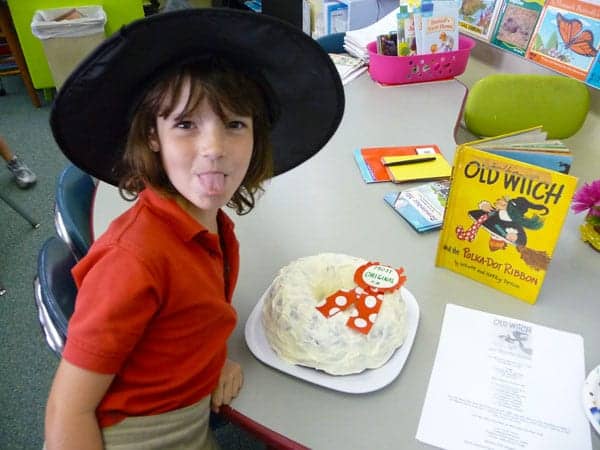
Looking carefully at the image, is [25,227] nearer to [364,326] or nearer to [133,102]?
[133,102]

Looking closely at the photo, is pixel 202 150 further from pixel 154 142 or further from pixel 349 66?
pixel 349 66

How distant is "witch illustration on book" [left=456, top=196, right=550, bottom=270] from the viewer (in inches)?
31.5

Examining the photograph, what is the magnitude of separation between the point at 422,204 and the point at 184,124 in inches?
24.8

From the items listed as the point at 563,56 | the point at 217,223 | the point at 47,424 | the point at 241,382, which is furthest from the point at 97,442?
the point at 563,56

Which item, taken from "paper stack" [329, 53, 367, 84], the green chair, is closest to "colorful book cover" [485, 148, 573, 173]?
the green chair

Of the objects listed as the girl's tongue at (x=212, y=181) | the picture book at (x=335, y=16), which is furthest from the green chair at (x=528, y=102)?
the girl's tongue at (x=212, y=181)

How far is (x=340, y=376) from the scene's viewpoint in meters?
0.71

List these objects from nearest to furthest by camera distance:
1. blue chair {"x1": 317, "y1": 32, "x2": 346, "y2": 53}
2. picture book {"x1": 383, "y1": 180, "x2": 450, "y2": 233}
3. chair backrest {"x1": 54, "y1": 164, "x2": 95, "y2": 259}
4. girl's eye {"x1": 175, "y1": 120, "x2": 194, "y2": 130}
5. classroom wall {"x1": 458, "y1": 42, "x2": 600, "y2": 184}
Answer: girl's eye {"x1": 175, "y1": 120, "x2": 194, "y2": 130} → chair backrest {"x1": 54, "y1": 164, "x2": 95, "y2": 259} → picture book {"x1": 383, "y1": 180, "x2": 450, "y2": 233} → classroom wall {"x1": 458, "y1": 42, "x2": 600, "y2": 184} → blue chair {"x1": 317, "y1": 32, "x2": 346, "y2": 53}

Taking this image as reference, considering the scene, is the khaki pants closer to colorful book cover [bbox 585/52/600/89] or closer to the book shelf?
colorful book cover [bbox 585/52/600/89]

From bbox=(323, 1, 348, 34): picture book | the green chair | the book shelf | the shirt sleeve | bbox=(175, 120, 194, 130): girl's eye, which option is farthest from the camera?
the book shelf

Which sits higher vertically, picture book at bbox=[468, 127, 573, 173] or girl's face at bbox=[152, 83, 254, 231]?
girl's face at bbox=[152, 83, 254, 231]

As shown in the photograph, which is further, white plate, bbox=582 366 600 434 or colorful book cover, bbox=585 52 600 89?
colorful book cover, bbox=585 52 600 89

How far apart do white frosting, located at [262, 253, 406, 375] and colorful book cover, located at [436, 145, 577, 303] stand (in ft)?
0.67

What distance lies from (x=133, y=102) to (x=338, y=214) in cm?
54
